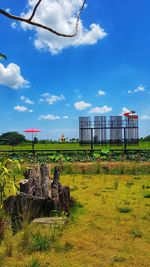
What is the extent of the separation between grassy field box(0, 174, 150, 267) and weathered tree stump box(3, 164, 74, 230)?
341 mm

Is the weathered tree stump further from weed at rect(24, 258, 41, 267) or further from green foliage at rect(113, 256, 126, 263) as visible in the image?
green foliage at rect(113, 256, 126, 263)

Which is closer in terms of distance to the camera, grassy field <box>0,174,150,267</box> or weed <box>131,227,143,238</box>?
grassy field <box>0,174,150,267</box>

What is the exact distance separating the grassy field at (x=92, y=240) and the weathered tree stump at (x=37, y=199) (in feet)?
1.12

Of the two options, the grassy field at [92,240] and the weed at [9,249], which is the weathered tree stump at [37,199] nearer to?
the grassy field at [92,240]

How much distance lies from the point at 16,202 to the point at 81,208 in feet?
6.21

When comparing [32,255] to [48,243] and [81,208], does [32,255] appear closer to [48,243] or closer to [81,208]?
[48,243]

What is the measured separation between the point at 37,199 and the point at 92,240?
4.35 feet

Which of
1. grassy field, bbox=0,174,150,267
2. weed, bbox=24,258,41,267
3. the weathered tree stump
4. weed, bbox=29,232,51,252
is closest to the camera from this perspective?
weed, bbox=24,258,41,267

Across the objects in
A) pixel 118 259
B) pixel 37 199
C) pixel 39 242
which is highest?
pixel 37 199

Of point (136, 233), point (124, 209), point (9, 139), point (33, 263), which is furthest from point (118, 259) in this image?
point (124, 209)

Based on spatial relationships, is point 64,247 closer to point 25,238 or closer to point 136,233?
point 25,238

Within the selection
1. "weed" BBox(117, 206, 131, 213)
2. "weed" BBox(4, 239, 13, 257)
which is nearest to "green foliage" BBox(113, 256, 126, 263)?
"weed" BBox(4, 239, 13, 257)

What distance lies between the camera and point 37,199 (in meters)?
6.96

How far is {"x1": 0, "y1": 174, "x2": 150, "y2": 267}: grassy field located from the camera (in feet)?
16.9
